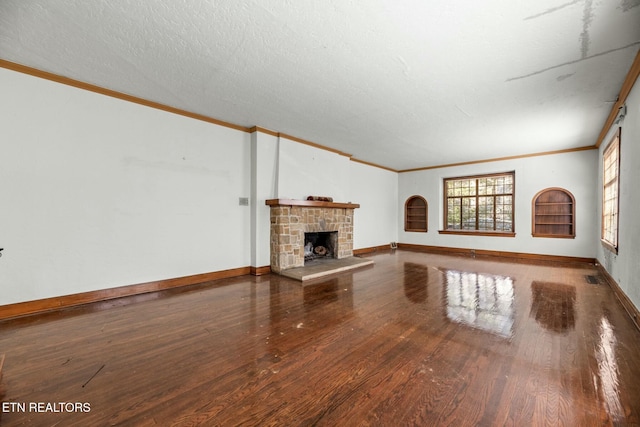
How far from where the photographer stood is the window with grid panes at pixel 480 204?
7258 millimetres

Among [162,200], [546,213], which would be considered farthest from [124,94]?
[546,213]

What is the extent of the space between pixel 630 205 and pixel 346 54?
12.4ft

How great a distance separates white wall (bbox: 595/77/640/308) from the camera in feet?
9.41

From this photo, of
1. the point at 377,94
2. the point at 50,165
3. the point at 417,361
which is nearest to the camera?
the point at 417,361

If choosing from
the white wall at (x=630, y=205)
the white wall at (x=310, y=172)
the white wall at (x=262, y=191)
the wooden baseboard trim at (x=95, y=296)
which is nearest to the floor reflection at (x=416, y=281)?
the white wall at (x=630, y=205)

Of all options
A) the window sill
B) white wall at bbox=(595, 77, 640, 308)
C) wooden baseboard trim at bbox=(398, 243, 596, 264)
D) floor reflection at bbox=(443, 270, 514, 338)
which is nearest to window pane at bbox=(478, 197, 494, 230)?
the window sill

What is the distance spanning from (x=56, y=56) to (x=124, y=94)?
849 millimetres

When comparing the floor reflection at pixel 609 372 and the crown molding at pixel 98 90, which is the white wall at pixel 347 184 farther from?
the floor reflection at pixel 609 372

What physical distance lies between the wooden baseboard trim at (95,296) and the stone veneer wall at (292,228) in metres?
1.00

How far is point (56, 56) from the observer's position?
9.10ft

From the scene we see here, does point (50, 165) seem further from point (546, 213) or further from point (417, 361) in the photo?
point (546, 213)

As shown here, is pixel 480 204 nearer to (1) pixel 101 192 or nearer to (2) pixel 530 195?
(2) pixel 530 195

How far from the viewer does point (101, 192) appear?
3.43m

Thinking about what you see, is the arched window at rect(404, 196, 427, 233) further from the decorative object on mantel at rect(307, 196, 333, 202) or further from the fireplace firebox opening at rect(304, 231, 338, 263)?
the decorative object on mantel at rect(307, 196, 333, 202)
